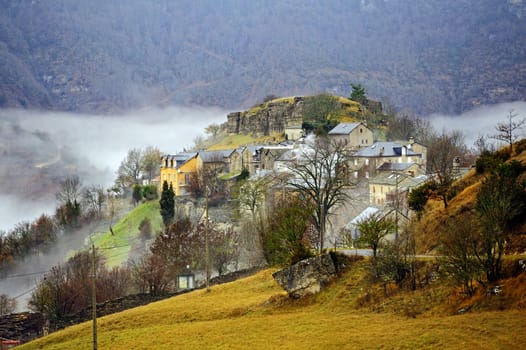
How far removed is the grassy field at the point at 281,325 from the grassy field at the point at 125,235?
3638 cm

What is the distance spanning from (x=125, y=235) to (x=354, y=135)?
109ft

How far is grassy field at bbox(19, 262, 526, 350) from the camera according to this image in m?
20.3

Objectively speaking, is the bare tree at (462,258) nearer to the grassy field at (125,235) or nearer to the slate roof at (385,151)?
the grassy field at (125,235)

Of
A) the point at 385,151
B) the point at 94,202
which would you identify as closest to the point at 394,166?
the point at 385,151

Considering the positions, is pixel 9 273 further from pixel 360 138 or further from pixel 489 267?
pixel 489 267

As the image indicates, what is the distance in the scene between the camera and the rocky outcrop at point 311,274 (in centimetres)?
3036

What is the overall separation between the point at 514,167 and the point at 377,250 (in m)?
7.65

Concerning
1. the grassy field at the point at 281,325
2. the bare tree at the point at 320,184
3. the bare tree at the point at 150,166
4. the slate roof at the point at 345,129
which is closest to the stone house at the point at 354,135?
the slate roof at the point at 345,129

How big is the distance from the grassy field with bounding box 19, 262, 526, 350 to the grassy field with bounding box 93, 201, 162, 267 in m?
36.4

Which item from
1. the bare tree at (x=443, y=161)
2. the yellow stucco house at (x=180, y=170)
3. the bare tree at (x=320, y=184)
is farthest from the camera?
the yellow stucco house at (x=180, y=170)

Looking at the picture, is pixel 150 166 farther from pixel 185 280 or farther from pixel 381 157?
pixel 185 280

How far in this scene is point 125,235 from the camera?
258ft

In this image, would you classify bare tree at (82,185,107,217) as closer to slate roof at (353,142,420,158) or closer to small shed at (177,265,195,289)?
slate roof at (353,142,420,158)

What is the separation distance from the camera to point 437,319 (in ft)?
73.8
